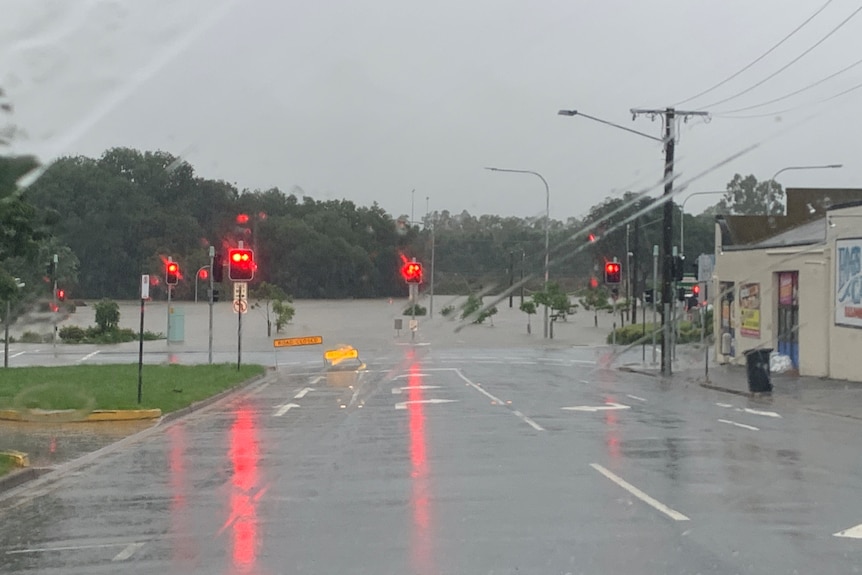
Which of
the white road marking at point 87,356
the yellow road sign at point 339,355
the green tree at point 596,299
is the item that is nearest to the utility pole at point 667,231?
the yellow road sign at point 339,355

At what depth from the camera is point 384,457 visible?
13.3 m

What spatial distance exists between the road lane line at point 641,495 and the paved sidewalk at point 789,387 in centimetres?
968

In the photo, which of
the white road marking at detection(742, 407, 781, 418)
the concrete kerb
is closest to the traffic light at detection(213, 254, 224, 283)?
the concrete kerb

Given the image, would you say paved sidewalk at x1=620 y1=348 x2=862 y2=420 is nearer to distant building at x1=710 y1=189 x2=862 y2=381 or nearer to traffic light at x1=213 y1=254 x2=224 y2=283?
distant building at x1=710 y1=189 x2=862 y2=381

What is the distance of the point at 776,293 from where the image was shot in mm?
33219

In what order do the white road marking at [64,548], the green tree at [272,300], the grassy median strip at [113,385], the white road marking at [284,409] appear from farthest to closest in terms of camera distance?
the green tree at [272,300]
the grassy median strip at [113,385]
the white road marking at [284,409]
the white road marking at [64,548]

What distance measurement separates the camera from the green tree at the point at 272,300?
5881 centimetres

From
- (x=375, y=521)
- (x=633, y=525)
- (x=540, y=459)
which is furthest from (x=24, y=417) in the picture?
(x=633, y=525)

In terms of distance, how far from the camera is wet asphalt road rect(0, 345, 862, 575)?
7742mm

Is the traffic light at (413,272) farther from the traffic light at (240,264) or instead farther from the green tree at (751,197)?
the green tree at (751,197)

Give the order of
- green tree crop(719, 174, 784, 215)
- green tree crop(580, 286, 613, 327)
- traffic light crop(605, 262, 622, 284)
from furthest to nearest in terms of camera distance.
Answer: green tree crop(719, 174, 784, 215), green tree crop(580, 286, 613, 327), traffic light crop(605, 262, 622, 284)

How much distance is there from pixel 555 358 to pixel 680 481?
30.1 meters

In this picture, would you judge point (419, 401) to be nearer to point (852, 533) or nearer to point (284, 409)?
point (284, 409)

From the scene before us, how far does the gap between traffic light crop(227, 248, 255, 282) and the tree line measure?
224 inches
